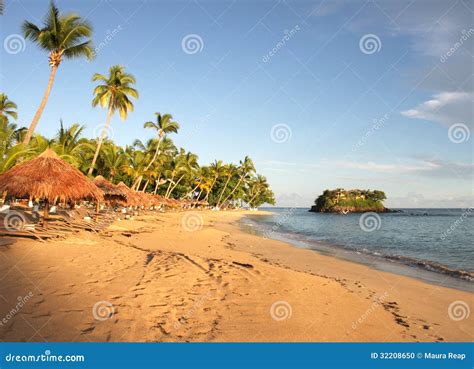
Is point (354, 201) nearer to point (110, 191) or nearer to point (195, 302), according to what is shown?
point (110, 191)

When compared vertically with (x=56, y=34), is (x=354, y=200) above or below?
above

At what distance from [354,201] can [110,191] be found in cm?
9951

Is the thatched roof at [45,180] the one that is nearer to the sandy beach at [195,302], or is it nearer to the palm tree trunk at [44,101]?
the sandy beach at [195,302]

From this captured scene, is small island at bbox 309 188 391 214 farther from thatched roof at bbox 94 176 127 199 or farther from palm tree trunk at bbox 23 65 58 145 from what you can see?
palm tree trunk at bbox 23 65 58 145

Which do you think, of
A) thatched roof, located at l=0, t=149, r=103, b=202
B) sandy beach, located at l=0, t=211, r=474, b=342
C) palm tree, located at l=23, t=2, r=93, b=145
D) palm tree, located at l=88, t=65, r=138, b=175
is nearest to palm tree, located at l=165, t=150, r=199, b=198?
palm tree, located at l=88, t=65, r=138, b=175

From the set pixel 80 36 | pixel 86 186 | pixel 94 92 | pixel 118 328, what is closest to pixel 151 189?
pixel 94 92

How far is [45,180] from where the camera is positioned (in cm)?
1138

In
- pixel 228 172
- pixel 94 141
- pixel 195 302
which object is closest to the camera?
pixel 195 302

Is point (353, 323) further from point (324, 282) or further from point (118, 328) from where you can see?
point (118, 328)

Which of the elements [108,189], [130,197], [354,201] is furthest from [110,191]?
[354,201]

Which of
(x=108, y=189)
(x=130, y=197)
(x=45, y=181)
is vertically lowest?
(x=45, y=181)

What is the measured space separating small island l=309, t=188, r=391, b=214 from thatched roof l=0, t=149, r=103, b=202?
103426 mm

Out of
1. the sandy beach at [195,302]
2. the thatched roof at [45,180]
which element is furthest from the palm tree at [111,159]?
the sandy beach at [195,302]

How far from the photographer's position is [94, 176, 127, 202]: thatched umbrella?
22.2 meters
